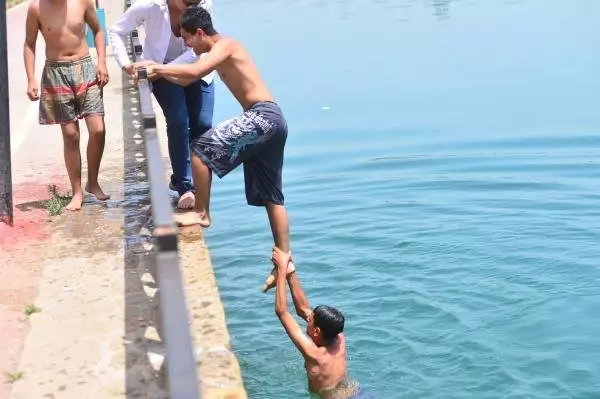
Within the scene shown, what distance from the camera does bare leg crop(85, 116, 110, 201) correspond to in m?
7.45

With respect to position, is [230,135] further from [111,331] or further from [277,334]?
[277,334]

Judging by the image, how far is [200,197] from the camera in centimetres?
662

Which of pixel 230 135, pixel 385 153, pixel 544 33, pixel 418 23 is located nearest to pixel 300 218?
pixel 385 153

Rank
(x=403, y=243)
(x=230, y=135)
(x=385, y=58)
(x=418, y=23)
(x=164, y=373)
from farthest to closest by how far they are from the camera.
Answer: (x=418, y=23)
(x=385, y=58)
(x=403, y=243)
(x=230, y=135)
(x=164, y=373)

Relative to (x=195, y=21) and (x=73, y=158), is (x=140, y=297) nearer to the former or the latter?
(x=195, y=21)

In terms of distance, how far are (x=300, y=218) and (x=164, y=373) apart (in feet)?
18.4

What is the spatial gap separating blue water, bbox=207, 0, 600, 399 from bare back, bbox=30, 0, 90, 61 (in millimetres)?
2300

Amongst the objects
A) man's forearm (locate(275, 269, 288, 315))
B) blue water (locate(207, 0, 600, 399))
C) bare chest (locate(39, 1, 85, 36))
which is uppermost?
bare chest (locate(39, 1, 85, 36))

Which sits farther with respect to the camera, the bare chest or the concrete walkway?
the bare chest

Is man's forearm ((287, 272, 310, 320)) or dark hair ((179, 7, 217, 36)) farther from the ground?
dark hair ((179, 7, 217, 36))

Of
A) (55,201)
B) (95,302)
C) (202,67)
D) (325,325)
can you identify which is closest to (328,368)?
(325,325)

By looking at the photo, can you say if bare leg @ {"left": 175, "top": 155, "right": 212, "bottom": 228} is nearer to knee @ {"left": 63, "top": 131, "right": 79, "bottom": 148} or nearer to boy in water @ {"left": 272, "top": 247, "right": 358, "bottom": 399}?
boy in water @ {"left": 272, "top": 247, "right": 358, "bottom": 399}

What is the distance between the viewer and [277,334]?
716 centimetres

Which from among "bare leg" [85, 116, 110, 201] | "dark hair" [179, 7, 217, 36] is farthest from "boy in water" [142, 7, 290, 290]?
"bare leg" [85, 116, 110, 201]
